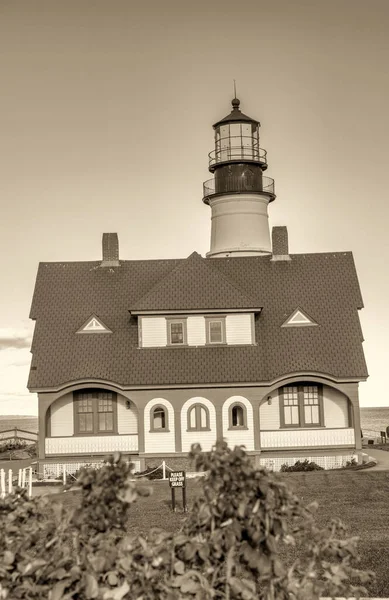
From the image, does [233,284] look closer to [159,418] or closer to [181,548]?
[159,418]

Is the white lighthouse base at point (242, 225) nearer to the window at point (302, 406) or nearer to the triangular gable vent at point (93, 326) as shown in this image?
the triangular gable vent at point (93, 326)

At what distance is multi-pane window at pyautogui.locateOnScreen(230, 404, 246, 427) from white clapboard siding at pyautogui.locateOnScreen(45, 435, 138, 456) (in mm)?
3456

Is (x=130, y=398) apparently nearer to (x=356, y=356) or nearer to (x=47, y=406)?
(x=47, y=406)

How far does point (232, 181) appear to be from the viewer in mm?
41438

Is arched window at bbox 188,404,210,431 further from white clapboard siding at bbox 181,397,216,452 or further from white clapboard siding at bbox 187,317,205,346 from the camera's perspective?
white clapboard siding at bbox 187,317,205,346

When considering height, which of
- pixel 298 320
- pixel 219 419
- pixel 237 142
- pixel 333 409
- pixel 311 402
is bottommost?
pixel 219 419

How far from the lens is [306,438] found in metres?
33.1

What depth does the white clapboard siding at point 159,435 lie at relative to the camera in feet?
107

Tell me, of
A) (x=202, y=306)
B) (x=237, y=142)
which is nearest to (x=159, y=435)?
(x=202, y=306)

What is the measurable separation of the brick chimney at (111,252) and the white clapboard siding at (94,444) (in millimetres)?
7873

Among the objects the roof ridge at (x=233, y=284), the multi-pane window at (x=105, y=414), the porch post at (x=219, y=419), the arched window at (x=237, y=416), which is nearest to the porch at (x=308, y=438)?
the arched window at (x=237, y=416)

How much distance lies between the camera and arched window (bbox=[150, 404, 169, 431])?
3281cm

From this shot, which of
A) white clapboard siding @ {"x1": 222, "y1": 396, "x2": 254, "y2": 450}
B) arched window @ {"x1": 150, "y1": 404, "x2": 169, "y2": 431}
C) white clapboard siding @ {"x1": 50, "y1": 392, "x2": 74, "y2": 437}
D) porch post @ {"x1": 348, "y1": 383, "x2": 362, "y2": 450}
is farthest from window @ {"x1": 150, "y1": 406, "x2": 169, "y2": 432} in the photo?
porch post @ {"x1": 348, "y1": 383, "x2": 362, "y2": 450}

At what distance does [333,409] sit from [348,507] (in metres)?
13.5
